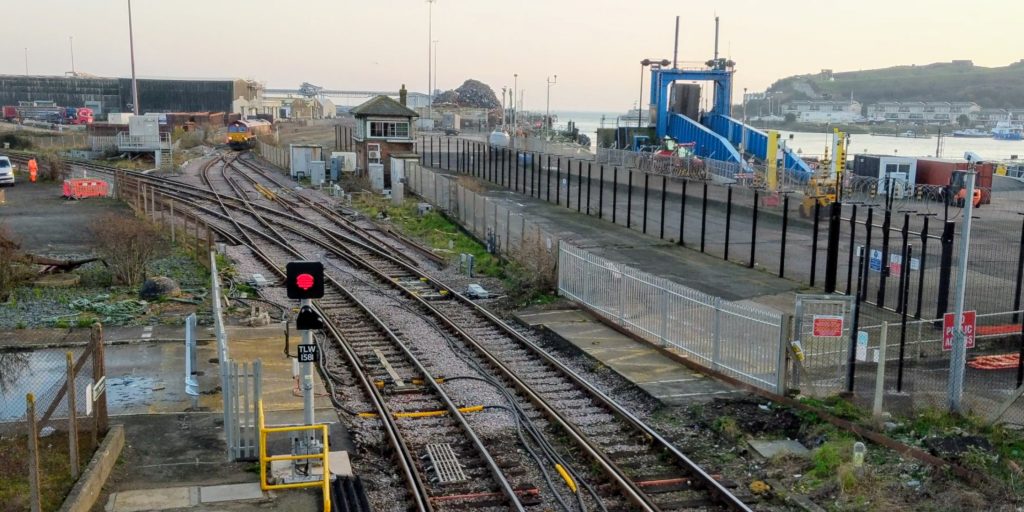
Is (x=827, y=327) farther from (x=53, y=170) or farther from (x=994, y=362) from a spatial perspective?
(x=53, y=170)

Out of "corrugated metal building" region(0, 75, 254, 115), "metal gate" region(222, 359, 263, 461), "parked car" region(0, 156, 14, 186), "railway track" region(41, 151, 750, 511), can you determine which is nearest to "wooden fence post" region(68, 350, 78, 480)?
"metal gate" region(222, 359, 263, 461)

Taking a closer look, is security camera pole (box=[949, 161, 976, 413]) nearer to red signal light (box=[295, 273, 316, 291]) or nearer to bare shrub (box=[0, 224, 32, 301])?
red signal light (box=[295, 273, 316, 291])

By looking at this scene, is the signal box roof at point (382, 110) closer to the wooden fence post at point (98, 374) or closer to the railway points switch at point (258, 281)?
the railway points switch at point (258, 281)

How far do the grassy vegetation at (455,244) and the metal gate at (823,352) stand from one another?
8.56 metres

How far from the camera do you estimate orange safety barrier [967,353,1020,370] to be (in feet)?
53.8

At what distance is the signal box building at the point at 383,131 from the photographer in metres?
52.8

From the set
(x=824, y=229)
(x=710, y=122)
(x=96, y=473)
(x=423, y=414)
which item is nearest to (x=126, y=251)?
(x=423, y=414)

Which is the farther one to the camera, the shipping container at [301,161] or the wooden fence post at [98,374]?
the shipping container at [301,161]

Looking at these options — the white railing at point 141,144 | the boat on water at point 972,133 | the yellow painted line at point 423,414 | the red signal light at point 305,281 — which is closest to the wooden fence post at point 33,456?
the red signal light at point 305,281

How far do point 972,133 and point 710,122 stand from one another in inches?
5495

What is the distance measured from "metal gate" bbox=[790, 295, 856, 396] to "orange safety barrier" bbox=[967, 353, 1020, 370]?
3.03 metres

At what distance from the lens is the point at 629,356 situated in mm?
17469

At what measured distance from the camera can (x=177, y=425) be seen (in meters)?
12.8

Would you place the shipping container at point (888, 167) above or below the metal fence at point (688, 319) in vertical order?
above
